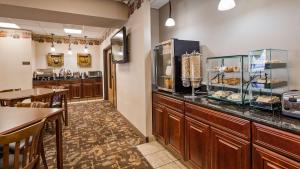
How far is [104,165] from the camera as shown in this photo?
2.38 meters

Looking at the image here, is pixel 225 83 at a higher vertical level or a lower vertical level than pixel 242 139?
higher

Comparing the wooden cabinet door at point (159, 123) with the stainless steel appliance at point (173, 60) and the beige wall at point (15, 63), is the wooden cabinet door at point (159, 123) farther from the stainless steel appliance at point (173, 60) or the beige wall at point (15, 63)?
the beige wall at point (15, 63)

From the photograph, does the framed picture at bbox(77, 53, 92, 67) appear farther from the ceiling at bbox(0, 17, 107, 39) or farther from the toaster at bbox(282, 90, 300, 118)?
the toaster at bbox(282, 90, 300, 118)

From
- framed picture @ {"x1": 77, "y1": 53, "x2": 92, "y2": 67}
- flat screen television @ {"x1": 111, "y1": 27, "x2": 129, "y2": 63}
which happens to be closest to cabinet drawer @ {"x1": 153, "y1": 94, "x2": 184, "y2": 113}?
flat screen television @ {"x1": 111, "y1": 27, "x2": 129, "y2": 63}

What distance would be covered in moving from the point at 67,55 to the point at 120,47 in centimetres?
456

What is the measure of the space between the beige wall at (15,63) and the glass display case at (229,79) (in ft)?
20.3

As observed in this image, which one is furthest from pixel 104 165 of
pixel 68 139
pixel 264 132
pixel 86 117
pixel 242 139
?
pixel 86 117

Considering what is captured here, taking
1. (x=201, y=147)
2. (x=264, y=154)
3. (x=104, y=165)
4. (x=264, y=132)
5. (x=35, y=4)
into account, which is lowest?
(x=104, y=165)

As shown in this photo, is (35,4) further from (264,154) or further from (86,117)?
(264,154)

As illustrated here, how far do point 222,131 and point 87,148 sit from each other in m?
2.21

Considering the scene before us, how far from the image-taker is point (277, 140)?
1226 mm

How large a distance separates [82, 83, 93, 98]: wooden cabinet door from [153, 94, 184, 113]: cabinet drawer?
195 inches

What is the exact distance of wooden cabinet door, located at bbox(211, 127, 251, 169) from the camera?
1457 mm

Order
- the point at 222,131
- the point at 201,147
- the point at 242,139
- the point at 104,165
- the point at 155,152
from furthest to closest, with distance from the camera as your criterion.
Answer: the point at 155,152
the point at 104,165
the point at 201,147
the point at 222,131
the point at 242,139
